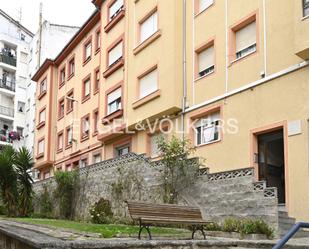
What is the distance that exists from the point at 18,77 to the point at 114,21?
1449 inches

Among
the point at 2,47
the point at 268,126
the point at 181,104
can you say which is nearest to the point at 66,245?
the point at 268,126

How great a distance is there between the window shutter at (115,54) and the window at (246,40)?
31.4ft

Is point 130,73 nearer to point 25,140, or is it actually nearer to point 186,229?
point 186,229

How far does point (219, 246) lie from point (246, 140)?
7.30 meters

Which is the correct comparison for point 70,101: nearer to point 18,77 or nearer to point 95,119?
point 95,119

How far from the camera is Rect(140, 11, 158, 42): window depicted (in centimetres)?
2275

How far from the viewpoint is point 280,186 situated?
16047mm

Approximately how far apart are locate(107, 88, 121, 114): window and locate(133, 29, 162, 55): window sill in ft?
8.98

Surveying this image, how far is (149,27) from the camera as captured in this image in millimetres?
23328

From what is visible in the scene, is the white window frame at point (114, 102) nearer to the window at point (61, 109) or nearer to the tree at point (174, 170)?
the tree at point (174, 170)

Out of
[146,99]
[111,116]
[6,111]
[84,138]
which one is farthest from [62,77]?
[6,111]

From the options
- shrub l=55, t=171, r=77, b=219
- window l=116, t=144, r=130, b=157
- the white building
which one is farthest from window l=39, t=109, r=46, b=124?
shrub l=55, t=171, r=77, b=219

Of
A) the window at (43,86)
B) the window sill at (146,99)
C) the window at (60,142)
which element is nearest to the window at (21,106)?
the window at (43,86)

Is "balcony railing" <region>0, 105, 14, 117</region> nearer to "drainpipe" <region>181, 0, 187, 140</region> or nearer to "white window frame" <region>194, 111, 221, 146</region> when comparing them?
"drainpipe" <region>181, 0, 187, 140</region>
